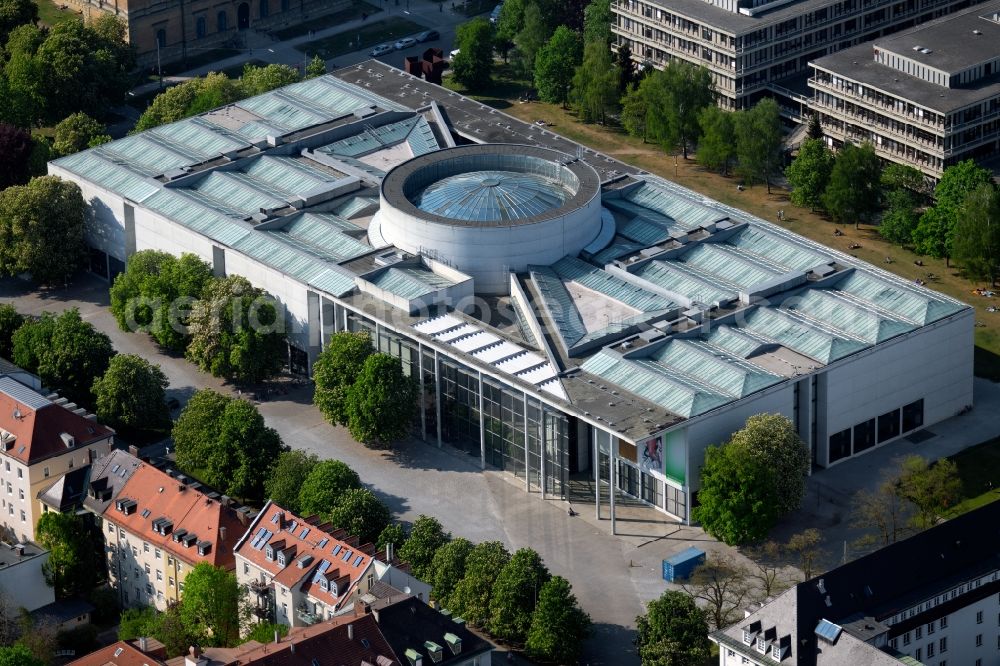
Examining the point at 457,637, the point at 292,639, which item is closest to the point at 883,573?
the point at 457,637

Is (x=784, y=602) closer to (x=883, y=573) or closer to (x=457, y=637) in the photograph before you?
(x=883, y=573)

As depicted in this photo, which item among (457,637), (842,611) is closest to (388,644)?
(457,637)

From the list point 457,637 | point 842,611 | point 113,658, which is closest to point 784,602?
point 842,611

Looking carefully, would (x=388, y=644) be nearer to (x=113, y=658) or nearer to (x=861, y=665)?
(x=113, y=658)

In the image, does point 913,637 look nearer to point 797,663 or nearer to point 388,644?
point 797,663

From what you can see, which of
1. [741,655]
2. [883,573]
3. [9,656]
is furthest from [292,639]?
[883,573]

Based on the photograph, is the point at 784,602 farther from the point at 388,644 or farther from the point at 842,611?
the point at 388,644
